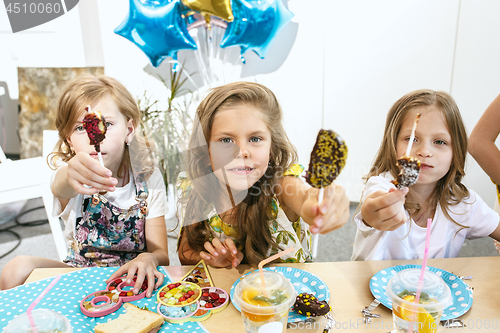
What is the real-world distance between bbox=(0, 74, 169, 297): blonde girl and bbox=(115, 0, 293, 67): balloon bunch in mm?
1168

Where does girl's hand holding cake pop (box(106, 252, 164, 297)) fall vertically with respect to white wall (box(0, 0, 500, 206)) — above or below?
below

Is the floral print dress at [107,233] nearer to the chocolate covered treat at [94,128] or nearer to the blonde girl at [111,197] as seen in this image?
the blonde girl at [111,197]

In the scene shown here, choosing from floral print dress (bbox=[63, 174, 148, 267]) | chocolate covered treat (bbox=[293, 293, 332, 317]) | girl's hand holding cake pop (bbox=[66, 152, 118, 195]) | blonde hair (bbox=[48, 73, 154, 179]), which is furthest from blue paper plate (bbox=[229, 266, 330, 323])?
blonde hair (bbox=[48, 73, 154, 179])

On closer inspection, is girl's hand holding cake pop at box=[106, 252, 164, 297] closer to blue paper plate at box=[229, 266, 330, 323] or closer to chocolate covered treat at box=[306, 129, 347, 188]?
blue paper plate at box=[229, 266, 330, 323]

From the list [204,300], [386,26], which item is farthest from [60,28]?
[204,300]

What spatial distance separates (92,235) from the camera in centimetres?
131

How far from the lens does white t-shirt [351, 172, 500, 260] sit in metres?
1.19

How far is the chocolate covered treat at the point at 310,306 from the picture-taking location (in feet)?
2.71

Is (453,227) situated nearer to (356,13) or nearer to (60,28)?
(356,13)

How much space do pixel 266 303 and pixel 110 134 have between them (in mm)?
809

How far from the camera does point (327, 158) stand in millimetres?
724

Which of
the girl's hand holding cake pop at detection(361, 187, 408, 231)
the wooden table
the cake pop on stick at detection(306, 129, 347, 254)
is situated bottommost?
the wooden table

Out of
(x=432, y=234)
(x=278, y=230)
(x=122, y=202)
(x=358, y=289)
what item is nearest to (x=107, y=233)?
(x=122, y=202)

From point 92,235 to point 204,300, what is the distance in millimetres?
623
